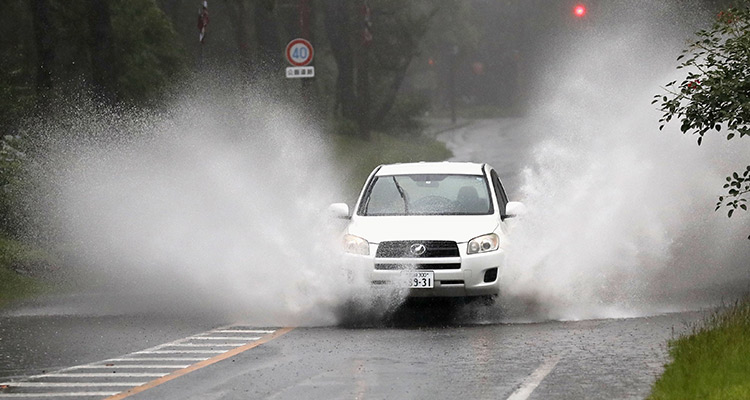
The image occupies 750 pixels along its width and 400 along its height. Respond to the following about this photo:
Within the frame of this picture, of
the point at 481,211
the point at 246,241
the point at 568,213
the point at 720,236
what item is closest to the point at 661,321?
the point at 481,211

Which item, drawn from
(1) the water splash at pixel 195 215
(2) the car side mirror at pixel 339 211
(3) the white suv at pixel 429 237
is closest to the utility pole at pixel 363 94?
(1) the water splash at pixel 195 215

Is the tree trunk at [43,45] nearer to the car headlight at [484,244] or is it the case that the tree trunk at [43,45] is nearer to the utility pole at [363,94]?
the car headlight at [484,244]

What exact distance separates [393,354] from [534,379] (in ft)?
6.52

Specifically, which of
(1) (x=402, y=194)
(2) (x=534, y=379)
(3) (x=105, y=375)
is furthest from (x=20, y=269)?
(2) (x=534, y=379)

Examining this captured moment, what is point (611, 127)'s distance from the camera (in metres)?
25.5

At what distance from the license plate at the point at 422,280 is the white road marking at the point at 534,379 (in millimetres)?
3100

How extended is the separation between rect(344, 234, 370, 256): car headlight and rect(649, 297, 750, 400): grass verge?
406cm

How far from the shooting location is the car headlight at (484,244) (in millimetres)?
15336

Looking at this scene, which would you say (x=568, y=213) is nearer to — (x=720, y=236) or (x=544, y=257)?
(x=544, y=257)

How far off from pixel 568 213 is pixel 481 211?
3.23 m

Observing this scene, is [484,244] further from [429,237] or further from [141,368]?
[141,368]

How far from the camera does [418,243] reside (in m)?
15.3

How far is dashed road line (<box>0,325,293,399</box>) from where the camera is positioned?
10.8m

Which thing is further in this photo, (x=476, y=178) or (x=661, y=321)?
(x=476, y=178)
